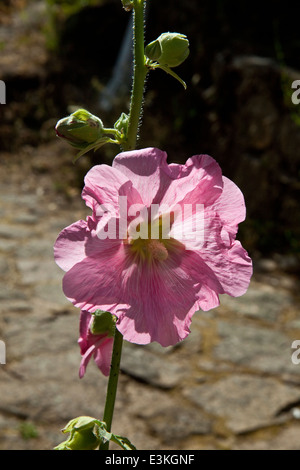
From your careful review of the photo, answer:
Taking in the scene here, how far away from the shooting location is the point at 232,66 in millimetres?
4105

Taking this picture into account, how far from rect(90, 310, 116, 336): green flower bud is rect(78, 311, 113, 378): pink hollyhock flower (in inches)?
0.7

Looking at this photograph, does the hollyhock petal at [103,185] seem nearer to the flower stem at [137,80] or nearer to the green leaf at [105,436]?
the flower stem at [137,80]

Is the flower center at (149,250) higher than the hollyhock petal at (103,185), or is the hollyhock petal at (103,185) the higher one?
the hollyhock petal at (103,185)

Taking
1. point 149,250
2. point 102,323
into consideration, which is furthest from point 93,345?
point 149,250

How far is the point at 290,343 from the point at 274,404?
1.51ft

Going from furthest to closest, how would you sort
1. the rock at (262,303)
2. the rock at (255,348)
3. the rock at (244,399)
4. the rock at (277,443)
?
the rock at (262,303) → the rock at (255,348) → the rock at (244,399) → the rock at (277,443)

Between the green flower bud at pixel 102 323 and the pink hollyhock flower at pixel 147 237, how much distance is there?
10cm

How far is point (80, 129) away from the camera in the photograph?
760 millimetres

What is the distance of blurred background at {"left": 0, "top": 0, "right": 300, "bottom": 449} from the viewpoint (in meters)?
2.41

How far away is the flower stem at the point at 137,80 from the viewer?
2.29 feet

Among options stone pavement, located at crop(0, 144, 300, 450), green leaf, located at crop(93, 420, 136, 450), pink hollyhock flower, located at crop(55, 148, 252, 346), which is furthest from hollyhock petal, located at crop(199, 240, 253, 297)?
stone pavement, located at crop(0, 144, 300, 450)

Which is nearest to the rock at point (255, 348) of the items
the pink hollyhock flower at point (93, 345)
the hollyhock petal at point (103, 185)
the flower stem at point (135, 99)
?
the pink hollyhock flower at point (93, 345)

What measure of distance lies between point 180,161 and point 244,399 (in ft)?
6.71

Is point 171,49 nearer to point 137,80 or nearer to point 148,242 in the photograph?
point 137,80
